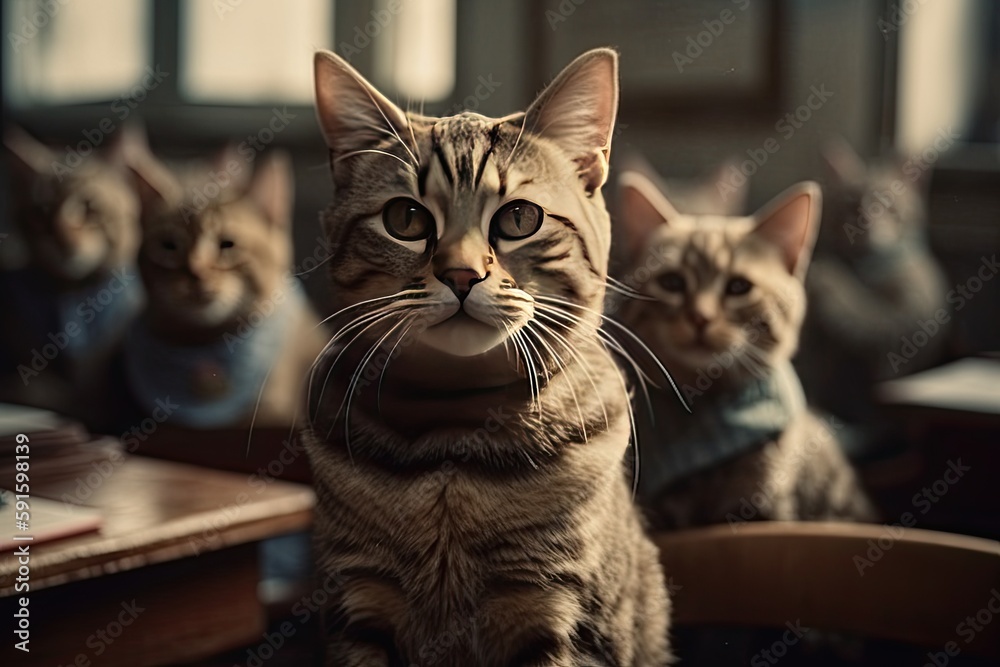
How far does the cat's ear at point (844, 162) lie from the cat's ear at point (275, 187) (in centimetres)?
66

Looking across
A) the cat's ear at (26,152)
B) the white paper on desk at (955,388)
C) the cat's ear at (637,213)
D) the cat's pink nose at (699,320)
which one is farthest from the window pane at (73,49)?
the white paper on desk at (955,388)

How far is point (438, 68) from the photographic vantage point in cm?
113

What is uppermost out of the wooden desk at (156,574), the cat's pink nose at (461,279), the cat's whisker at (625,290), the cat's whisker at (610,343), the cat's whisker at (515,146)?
the cat's whisker at (515,146)

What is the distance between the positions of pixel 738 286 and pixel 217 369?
2.27 ft

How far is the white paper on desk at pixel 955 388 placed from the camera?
3.67 feet

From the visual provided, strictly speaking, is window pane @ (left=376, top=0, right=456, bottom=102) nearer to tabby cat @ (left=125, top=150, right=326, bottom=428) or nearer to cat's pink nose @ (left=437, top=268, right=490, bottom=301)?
tabby cat @ (left=125, top=150, right=326, bottom=428)

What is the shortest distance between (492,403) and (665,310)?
0.24 meters

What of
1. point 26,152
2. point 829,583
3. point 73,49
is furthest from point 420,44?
point 829,583

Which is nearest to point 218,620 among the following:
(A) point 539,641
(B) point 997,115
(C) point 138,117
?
(A) point 539,641

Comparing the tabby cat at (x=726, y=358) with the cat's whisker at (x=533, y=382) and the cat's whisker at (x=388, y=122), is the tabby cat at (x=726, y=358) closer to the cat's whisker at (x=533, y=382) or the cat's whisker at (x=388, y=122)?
the cat's whisker at (x=533, y=382)

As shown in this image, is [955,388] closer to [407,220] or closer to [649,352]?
[649,352]

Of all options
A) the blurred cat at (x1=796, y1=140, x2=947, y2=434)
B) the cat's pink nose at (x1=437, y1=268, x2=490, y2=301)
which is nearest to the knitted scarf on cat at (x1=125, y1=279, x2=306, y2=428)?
the cat's pink nose at (x1=437, y1=268, x2=490, y2=301)

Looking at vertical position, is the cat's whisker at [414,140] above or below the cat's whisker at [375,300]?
above

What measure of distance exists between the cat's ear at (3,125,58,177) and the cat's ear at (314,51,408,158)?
65 cm
